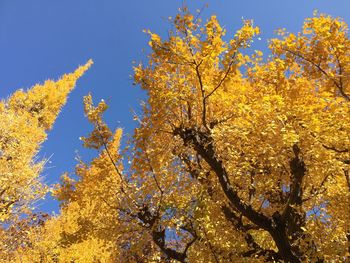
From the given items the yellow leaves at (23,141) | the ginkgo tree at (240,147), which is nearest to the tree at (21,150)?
the yellow leaves at (23,141)

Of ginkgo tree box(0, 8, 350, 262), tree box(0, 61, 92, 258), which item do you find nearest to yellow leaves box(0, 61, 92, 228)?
tree box(0, 61, 92, 258)

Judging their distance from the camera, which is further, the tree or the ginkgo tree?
the tree

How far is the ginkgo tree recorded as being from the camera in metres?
7.55

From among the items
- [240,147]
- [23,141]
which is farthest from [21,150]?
[240,147]

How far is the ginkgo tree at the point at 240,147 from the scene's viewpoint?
7551 mm

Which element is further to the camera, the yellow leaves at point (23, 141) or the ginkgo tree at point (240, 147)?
the yellow leaves at point (23, 141)

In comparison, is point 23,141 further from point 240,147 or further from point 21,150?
point 240,147

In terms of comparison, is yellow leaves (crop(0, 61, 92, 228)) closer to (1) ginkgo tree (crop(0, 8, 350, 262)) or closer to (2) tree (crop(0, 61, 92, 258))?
(2) tree (crop(0, 61, 92, 258))

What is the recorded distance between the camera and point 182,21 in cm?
766

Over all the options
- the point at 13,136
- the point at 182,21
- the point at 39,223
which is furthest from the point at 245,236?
the point at 39,223

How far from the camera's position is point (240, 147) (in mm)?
8586

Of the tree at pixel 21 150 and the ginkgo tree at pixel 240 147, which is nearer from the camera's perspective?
the ginkgo tree at pixel 240 147

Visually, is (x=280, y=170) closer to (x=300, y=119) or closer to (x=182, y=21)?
(x=300, y=119)

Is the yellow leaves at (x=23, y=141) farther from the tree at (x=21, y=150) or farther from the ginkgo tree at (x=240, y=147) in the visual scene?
the ginkgo tree at (x=240, y=147)
